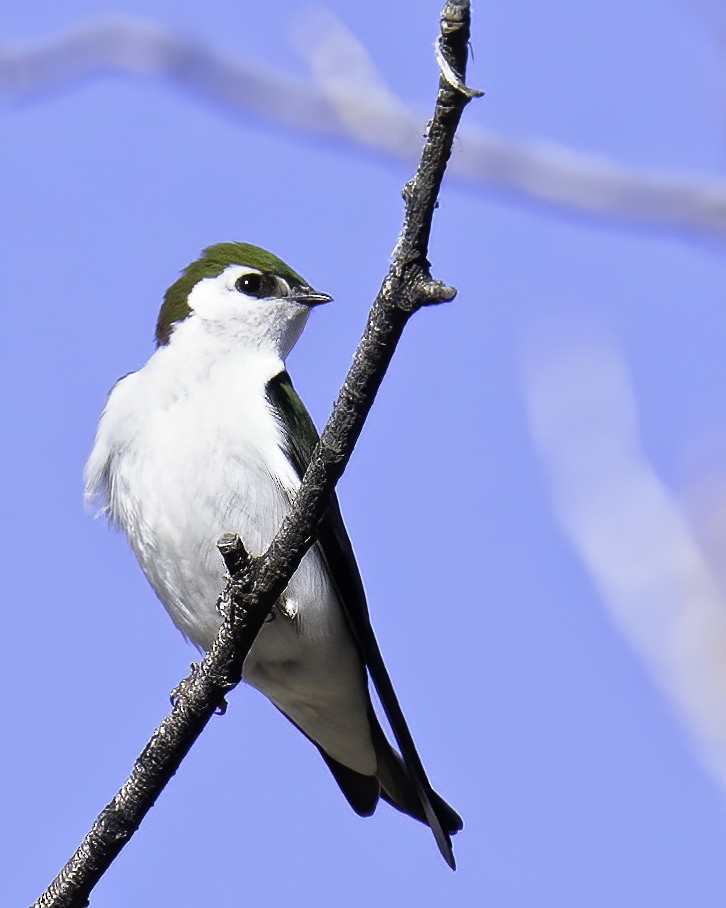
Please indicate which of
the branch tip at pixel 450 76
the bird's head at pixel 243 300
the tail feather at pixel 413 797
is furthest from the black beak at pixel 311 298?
the branch tip at pixel 450 76

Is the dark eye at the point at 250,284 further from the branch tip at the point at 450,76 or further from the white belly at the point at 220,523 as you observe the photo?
the branch tip at the point at 450,76

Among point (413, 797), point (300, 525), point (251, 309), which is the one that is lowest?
point (413, 797)

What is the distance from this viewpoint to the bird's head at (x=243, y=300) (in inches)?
234

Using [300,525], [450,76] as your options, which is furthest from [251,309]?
[450,76]

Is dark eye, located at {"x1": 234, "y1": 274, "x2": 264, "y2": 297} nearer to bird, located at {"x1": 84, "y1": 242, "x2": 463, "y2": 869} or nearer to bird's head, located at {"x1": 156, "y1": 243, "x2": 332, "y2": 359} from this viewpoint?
bird's head, located at {"x1": 156, "y1": 243, "x2": 332, "y2": 359}

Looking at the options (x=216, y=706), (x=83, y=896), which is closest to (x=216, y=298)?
(x=216, y=706)

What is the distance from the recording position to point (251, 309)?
6.02 metres

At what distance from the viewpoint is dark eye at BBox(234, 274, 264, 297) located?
6227 millimetres

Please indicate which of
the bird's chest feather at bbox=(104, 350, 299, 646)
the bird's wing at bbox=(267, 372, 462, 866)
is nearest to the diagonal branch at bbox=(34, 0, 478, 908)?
the bird's chest feather at bbox=(104, 350, 299, 646)

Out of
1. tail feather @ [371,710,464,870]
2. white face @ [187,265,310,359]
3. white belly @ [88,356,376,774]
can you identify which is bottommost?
tail feather @ [371,710,464,870]

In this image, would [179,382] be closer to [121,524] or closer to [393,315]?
[121,524]

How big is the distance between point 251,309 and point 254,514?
130cm

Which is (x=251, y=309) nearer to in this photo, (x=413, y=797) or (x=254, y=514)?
(x=254, y=514)

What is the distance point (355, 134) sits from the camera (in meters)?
4.20
